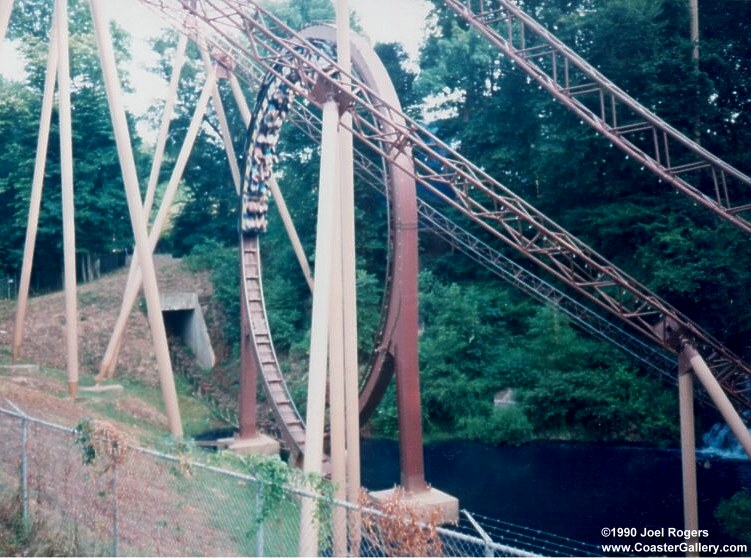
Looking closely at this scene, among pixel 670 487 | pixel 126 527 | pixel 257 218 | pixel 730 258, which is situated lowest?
pixel 670 487

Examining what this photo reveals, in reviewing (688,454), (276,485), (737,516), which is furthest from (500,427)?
(276,485)

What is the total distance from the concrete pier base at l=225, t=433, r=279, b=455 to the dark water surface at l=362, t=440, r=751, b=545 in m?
1.99

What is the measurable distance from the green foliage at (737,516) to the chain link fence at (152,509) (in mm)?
4405

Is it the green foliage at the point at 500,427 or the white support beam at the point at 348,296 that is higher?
the white support beam at the point at 348,296

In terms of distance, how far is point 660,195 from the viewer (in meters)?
19.1

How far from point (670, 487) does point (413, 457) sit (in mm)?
5453

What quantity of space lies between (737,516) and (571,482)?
3.34 m

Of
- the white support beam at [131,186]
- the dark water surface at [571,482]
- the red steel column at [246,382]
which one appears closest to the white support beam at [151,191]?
the red steel column at [246,382]

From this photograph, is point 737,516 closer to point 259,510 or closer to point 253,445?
point 259,510

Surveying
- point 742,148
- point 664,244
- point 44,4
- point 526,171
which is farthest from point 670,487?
point 44,4

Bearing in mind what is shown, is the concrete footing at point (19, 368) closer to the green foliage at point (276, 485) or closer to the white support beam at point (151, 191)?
the white support beam at point (151, 191)

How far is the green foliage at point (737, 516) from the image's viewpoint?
953cm

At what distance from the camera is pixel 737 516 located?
32.2 feet

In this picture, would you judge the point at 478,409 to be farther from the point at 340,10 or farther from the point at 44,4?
the point at 44,4
